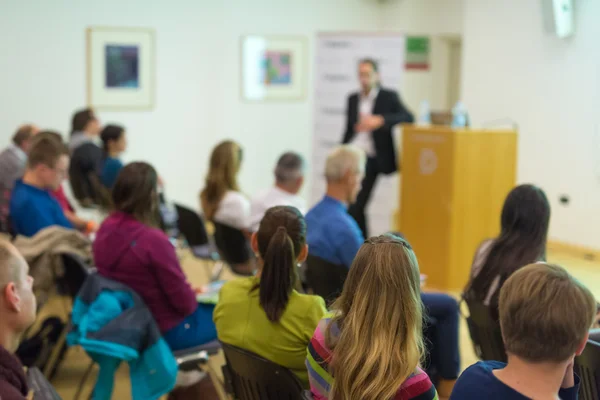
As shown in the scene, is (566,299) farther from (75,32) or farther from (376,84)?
(75,32)

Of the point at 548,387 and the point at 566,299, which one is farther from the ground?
the point at 566,299

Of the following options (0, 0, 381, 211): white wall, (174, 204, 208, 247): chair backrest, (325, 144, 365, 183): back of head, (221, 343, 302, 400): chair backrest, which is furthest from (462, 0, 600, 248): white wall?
(221, 343, 302, 400): chair backrest

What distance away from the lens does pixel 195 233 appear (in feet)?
17.0

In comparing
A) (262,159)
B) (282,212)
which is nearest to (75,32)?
(262,159)

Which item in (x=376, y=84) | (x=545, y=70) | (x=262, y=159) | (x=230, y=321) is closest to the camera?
A: (x=230, y=321)

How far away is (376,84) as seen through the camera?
6797 millimetres

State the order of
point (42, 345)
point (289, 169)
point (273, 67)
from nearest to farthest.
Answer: point (42, 345)
point (289, 169)
point (273, 67)

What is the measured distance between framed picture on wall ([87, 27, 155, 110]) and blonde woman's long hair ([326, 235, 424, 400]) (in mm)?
6871

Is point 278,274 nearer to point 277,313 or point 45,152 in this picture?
point 277,313

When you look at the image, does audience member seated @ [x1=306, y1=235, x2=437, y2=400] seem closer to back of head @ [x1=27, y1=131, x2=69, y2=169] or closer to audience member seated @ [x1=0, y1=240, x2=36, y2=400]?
audience member seated @ [x1=0, y1=240, x2=36, y2=400]

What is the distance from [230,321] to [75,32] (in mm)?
6418

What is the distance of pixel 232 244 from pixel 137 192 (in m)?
1.46

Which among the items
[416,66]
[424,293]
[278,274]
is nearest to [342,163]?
[424,293]

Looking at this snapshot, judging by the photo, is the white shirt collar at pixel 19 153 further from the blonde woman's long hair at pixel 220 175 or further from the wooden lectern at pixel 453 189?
the wooden lectern at pixel 453 189
